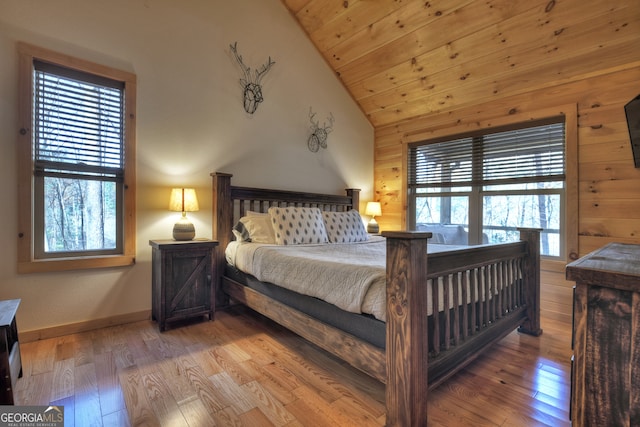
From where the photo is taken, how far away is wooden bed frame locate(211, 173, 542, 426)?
1.35m

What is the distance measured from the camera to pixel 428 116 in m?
3.99

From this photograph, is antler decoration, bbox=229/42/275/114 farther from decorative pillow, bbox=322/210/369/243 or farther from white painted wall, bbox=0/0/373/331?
decorative pillow, bbox=322/210/369/243

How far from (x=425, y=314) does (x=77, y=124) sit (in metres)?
2.97

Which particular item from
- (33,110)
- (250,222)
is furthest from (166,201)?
(33,110)

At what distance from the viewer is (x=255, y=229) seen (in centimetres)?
296

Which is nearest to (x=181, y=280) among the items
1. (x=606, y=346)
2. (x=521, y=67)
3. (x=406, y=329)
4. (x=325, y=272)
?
(x=325, y=272)

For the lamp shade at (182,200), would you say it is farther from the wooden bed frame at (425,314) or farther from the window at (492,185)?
the window at (492,185)

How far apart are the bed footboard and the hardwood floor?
190mm

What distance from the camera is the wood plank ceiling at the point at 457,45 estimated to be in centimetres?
251

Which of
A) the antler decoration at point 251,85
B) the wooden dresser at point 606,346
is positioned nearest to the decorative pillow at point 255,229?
the antler decoration at point 251,85

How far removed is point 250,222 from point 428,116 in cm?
274

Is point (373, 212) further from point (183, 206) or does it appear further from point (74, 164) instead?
point (74, 164)

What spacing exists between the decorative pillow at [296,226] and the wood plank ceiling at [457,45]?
2.10m

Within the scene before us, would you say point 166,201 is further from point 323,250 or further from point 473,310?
point 473,310
